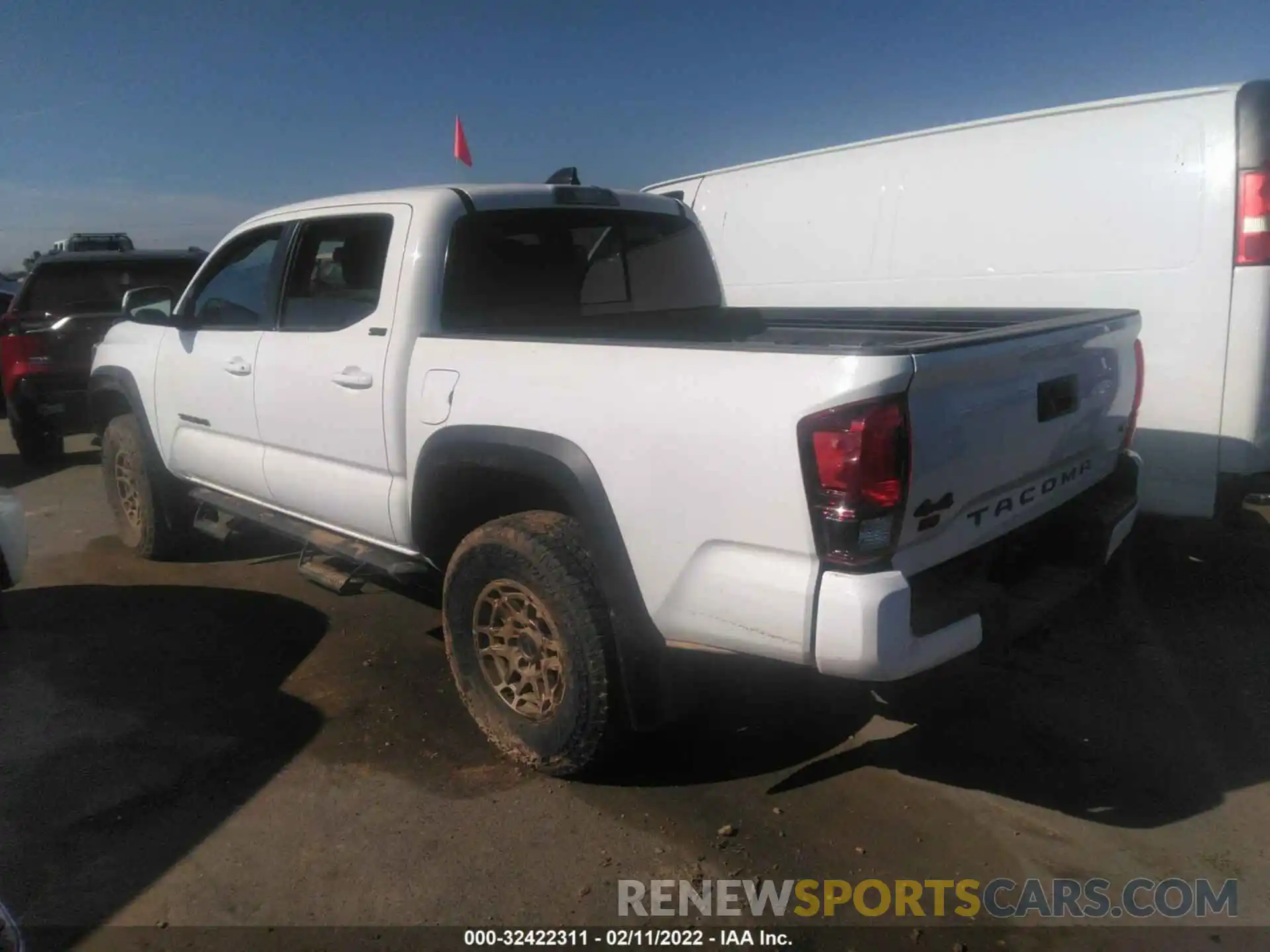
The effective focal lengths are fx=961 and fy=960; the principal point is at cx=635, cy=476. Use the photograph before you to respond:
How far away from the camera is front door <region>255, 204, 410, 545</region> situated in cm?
363

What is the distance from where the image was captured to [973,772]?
328cm

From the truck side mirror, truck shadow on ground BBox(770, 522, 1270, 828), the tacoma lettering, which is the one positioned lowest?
truck shadow on ground BBox(770, 522, 1270, 828)

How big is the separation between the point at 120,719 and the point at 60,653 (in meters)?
0.91

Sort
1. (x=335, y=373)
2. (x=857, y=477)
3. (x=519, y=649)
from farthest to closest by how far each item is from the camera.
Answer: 1. (x=335, y=373)
2. (x=519, y=649)
3. (x=857, y=477)

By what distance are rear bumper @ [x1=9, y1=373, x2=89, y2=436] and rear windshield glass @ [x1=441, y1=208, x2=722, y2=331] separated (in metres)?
5.72

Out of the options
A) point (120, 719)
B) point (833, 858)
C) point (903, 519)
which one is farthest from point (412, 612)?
point (903, 519)

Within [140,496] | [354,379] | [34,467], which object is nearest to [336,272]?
[354,379]

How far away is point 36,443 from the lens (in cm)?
845

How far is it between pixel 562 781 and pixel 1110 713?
2.11 metres

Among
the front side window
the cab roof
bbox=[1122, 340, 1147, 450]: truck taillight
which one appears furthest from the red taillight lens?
bbox=[1122, 340, 1147, 450]: truck taillight

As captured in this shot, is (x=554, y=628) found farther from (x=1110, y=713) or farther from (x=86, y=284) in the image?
(x=86, y=284)

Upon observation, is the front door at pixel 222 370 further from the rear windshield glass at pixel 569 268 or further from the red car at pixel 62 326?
the red car at pixel 62 326

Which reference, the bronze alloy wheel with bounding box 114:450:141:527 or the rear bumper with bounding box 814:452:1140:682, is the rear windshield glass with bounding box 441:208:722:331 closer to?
the rear bumper with bounding box 814:452:1140:682

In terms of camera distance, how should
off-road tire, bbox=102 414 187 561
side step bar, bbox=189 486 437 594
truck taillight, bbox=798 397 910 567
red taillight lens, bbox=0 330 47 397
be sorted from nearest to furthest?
truck taillight, bbox=798 397 910 567
side step bar, bbox=189 486 437 594
off-road tire, bbox=102 414 187 561
red taillight lens, bbox=0 330 47 397
